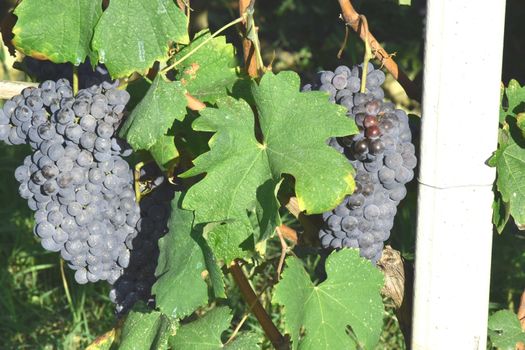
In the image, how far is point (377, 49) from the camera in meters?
1.59

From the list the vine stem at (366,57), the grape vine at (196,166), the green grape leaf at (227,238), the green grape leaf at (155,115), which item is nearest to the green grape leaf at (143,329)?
the grape vine at (196,166)

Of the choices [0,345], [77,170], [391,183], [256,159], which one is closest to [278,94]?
[256,159]

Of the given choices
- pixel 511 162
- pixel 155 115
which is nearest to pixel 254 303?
pixel 155 115

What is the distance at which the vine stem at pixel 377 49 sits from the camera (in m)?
1.59

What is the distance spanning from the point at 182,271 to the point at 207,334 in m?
0.21

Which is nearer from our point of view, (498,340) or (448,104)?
(448,104)

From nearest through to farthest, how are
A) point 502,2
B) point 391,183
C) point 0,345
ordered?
1. point 502,2
2. point 391,183
3. point 0,345

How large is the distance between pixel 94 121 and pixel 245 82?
0.29 m

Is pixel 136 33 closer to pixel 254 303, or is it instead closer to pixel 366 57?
pixel 366 57

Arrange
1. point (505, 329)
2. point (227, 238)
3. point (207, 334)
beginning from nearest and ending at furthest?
point (227, 238) < point (207, 334) < point (505, 329)

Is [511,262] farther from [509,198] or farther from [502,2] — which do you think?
[502,2]

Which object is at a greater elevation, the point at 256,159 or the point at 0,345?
the point at 256,159

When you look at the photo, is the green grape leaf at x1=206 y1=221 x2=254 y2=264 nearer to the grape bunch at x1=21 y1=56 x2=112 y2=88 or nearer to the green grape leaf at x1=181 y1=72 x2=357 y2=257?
the green grape leaf at x1=181 y1=72 x2=357 y2=257

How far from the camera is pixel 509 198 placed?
5.13 feet
